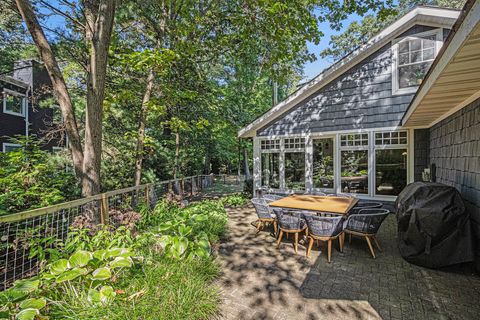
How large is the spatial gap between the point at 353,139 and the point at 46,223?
7687 millimetres

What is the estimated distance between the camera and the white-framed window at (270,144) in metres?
8.67

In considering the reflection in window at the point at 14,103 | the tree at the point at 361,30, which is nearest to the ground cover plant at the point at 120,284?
the reflection in window at the point at 14,103

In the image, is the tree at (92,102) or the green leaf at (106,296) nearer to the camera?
the green leaf at (106,296)

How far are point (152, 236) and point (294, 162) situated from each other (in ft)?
19.3

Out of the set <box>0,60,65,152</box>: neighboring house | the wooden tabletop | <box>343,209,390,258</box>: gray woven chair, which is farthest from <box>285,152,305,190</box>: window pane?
<box>0,60,65,152</box>: neighboring house

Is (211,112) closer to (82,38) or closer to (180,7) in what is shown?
(180,7)

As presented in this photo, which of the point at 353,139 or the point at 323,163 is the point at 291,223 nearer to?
the point at 323,163

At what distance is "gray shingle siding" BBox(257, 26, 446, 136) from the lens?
22.0 feet

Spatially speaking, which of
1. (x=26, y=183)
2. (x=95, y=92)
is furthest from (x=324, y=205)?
(x=26, y=183)

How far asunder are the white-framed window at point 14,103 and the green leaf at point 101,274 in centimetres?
1286

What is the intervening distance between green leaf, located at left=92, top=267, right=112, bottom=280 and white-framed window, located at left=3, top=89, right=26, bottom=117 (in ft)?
42.2

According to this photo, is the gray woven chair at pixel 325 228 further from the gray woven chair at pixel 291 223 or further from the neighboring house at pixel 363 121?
the neighboring house at pixel 363 121

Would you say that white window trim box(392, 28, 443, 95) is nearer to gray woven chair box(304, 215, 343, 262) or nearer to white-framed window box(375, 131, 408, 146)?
white-framed window box(375, 131, 408, 146)

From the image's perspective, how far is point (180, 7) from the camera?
6629 mm
